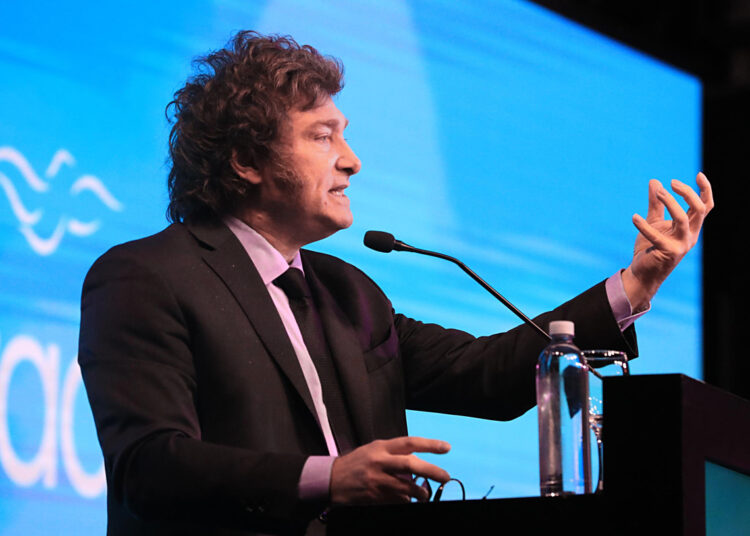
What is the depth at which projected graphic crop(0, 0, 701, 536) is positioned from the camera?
2414 mm

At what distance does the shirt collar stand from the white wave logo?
0.50 metres

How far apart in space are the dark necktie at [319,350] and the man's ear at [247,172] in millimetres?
229

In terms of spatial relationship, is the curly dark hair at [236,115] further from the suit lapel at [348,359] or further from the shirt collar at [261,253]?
the suit lapel at [348,359]

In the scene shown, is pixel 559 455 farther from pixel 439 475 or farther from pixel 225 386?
pixel 225 386

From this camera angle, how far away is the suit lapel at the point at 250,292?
194cm

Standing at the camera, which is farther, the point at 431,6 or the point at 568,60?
the point at 568,60

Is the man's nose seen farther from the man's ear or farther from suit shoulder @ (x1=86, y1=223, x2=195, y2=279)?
suit shoulder @ (x1=86, y1=223, x2=195, y2=279)

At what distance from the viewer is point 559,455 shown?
157cm

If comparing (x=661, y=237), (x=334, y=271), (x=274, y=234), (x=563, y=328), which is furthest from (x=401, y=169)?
(x=563, y=328)

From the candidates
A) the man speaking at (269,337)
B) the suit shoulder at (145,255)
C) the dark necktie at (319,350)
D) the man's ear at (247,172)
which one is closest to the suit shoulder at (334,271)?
the man speaking at (269,337)

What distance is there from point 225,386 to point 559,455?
64 centimetres

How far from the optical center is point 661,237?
6.48 ft

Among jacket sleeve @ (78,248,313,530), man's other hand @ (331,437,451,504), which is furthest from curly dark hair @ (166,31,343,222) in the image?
man's other hand @ (331,437,451,504)

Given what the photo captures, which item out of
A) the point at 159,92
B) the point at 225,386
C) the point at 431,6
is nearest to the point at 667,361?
the point at 431,6
